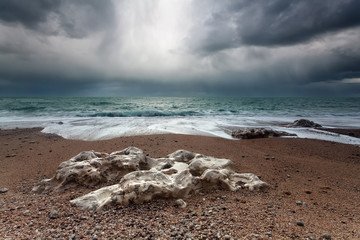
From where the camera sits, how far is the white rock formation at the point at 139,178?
103 inches

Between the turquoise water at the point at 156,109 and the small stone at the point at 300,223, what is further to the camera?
the turquoise water at the point at 156,109

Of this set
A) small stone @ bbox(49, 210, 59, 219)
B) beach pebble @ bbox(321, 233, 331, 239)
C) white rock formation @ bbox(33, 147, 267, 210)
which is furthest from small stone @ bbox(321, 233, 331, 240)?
small stone @ bbox(49, 210, 59, 219)

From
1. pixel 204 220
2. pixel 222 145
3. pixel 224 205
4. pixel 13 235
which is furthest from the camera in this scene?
pixel 222 145

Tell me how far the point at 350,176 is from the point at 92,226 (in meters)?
5.19

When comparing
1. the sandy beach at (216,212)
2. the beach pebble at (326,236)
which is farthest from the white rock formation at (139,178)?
the beach pebble at (326,236)

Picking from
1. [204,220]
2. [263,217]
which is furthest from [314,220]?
[204,220]

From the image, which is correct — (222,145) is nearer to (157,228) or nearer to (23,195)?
(157,228)

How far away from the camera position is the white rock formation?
2627 millimetres

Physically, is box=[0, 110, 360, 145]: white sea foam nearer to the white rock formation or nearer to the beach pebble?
the white rock formation

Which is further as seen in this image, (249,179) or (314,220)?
(249,179)

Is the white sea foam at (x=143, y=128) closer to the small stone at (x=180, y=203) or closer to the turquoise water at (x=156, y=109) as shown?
the small stone at (x=180, y=203)

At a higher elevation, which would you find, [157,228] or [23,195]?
[157,228]

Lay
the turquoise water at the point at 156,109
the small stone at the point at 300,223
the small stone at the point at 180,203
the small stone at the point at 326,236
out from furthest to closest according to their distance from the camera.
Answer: the turquoise water at the point at 156,109 → the small stone at the point at 180,203 → the small stone at the point at 300,223 → the small stone at the point at 326,236

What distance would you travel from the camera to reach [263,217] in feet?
7.76
